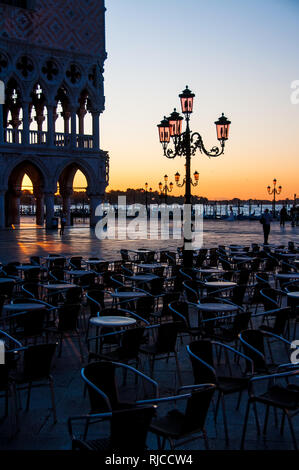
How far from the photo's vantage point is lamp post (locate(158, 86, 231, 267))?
1298cm

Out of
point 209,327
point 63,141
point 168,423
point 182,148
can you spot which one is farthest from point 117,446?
point 63,141

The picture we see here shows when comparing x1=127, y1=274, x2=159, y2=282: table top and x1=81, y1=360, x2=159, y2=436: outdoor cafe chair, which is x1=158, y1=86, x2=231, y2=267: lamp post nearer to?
x1=127, y1=274, x2=159, y2=282: table top

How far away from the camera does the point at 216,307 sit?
7.73 meters

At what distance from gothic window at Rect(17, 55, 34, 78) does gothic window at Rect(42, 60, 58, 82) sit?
85 centimetres

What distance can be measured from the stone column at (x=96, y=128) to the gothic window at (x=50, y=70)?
3.68m

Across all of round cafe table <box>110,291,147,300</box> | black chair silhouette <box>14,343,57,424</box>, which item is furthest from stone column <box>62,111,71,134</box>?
black chair silhouette <box>14,343,57,424</box>

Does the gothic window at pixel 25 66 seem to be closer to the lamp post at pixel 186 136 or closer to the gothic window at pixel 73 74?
the gothic window at pixel 73 74

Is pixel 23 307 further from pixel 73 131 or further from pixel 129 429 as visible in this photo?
pixel 73 131

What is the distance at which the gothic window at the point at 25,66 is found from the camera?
32312mm

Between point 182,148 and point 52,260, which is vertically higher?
point 182,148

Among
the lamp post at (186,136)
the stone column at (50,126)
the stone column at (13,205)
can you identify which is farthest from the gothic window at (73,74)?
the lamp post at (186,136)
